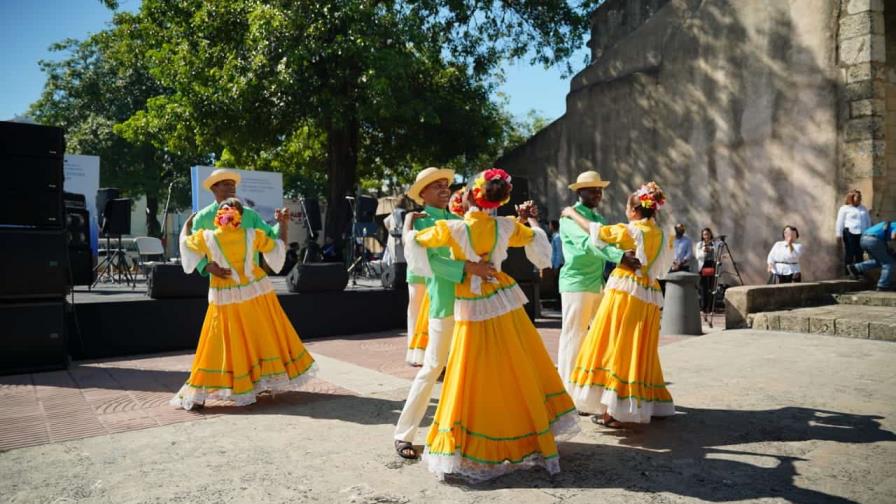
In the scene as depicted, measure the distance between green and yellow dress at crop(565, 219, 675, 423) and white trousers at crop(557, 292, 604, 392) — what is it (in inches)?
9.0

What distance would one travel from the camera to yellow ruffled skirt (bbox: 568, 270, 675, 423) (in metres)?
4.75

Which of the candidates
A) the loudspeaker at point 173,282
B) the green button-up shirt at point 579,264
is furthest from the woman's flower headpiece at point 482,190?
the loudspeaker at point 173,282

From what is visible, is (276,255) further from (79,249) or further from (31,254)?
(79,249)

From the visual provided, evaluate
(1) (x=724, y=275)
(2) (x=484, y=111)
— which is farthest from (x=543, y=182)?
(1) (x=724, y=275)

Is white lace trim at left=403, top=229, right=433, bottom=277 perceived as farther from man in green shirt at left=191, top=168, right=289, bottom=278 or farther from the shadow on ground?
man in green shirt at left=191, top=168, right=289, bottom=278

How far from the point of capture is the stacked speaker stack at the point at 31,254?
23.1 ft

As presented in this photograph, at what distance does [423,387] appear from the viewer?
13.4ft

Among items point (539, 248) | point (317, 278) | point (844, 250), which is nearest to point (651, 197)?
point (539, 248)

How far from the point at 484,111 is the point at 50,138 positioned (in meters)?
14.8

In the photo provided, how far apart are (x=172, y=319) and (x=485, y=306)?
627cm

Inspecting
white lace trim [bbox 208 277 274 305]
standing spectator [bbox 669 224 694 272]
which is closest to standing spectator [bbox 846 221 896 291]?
standing spectator [bbox 669 224 694 272]

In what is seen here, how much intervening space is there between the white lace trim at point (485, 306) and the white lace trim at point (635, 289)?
1.36 metres

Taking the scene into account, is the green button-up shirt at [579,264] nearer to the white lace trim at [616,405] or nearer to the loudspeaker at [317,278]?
the white lace trim at [616,405]

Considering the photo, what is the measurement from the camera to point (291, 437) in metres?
4.71
